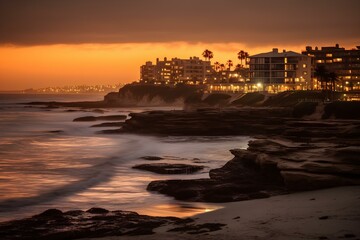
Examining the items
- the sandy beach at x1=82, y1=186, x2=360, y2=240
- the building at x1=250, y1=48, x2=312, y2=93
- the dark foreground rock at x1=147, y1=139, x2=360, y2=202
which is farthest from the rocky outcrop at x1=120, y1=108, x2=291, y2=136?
the building at x1=250, y1=48, x2=312, y2=93

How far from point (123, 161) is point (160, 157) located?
4021 mm

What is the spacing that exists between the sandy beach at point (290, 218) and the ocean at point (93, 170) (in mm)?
3447

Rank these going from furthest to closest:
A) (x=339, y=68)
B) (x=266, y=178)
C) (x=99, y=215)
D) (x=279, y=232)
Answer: (x=339, y=68)
(x=266, y=178)
(x=99, y=215)
(x=279, y=232)

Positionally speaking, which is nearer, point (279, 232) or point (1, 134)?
point (279, 232)

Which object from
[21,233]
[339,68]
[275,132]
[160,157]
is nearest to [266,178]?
[21,233]

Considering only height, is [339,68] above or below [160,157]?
above

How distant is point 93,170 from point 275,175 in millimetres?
20354

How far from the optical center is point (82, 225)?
22.0 m

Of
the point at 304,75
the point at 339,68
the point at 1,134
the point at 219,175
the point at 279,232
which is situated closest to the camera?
the point at 279,232

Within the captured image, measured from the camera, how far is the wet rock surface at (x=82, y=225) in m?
20.5

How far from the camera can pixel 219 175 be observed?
112ft

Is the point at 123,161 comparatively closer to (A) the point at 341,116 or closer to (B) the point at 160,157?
(B) the point at 160,157

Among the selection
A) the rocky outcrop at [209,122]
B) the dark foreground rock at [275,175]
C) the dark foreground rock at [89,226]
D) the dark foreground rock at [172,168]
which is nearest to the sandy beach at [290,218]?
the dark foreground rock at [89,226]

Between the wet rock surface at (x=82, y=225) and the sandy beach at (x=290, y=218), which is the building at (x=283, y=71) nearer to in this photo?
the sandy beach at (x=290, y=218)
